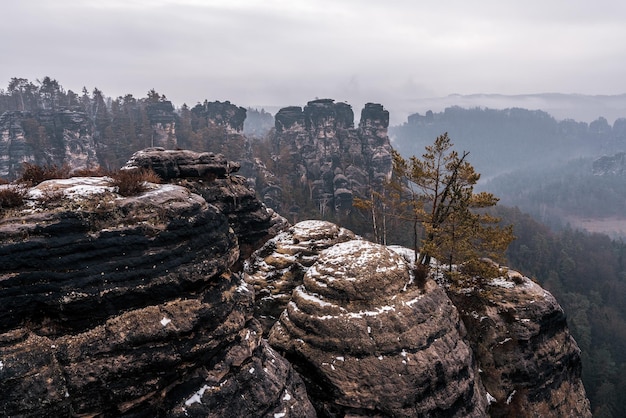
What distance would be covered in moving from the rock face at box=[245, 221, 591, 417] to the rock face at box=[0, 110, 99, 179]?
9234 cm

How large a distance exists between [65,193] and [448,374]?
57.9 ft

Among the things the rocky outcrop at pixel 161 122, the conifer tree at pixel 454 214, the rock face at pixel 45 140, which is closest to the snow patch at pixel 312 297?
the conifer tree at pixel 454 214

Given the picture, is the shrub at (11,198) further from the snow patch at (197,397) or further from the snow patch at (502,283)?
the snow patch at (502,283)

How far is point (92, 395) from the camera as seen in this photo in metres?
9.27

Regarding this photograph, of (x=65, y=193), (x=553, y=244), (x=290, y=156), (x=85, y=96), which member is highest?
(x=85, y=96)

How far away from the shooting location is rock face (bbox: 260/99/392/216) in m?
113

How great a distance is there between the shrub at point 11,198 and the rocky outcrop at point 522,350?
880 inches

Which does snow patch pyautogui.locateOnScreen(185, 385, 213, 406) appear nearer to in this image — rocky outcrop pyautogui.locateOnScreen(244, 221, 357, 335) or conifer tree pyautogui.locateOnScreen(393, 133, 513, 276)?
rocky outcrop pyautogui.locateOnScreen(244, 221, 357, 335)

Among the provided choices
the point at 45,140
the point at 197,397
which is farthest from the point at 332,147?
the point at 197,397

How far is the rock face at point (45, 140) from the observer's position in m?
88.9

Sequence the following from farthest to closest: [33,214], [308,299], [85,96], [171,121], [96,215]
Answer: [85,96] < [171,121] < [308,299] < [96,215] < [33,214]

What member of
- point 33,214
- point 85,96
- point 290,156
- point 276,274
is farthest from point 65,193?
point 85,96

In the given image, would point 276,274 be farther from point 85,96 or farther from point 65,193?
point 85,96

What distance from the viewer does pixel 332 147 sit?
410ft
